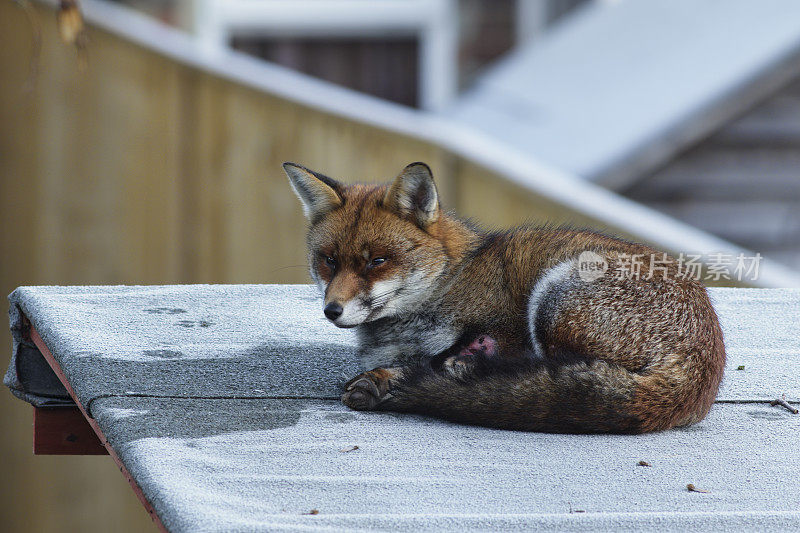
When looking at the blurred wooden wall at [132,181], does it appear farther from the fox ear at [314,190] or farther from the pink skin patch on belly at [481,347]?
the pink skin patch on belly at [481,347]

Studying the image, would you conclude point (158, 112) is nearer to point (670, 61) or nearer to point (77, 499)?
point (77, 499)

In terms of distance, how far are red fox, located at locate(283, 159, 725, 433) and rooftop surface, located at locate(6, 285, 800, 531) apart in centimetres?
8

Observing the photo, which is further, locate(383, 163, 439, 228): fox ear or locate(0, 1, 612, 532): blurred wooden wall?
locate(0, 1, 612, 532): blurred wooden wall

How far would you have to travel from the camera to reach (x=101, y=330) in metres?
3.05

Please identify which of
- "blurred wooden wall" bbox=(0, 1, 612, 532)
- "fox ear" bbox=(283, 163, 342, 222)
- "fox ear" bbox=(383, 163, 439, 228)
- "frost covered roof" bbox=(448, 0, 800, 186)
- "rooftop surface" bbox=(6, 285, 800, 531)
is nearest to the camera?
"rooftop surface" bbox=(6, 285, 800, 531)

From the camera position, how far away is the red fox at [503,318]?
7.88 feet

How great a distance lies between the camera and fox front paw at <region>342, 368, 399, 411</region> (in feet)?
8.37

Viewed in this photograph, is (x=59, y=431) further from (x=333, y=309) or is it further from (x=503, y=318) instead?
(x=503, y=318)

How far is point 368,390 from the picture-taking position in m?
2.55

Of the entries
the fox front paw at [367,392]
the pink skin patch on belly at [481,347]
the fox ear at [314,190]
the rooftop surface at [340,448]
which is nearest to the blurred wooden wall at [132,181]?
the rooftop surface at [340,448]

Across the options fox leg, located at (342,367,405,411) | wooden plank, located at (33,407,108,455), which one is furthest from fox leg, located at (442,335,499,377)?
wooden plank, located at (33,407,108,455)

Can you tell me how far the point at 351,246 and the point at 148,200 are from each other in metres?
3.57

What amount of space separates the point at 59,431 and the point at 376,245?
1163 mm

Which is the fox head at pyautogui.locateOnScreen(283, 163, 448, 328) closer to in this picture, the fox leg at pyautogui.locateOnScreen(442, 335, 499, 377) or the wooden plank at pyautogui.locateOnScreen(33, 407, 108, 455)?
the fox leg at pyautogui.locateOnScreen(442, 335, 499, 377)
